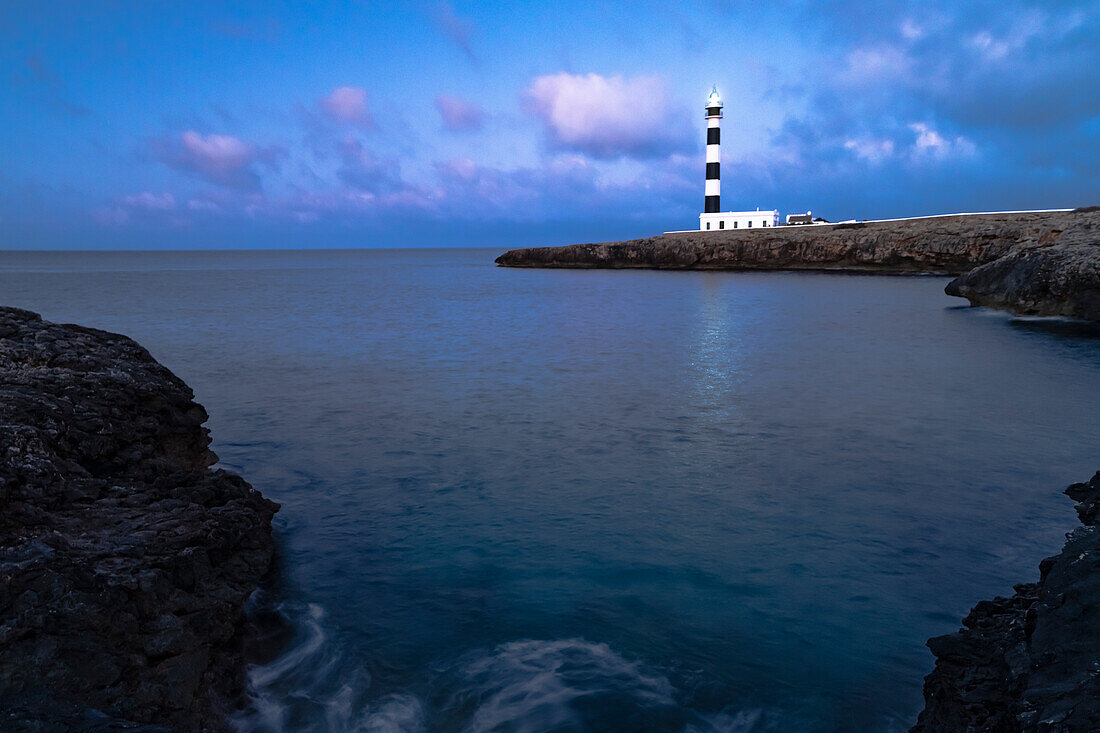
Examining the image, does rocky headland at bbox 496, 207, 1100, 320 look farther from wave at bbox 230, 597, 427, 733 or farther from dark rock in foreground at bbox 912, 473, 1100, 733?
wave at bbox 230, 597, 427, 733

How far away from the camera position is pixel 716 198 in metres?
55.1

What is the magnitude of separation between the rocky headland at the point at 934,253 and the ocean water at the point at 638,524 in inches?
205

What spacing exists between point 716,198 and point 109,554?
5558 centimetres

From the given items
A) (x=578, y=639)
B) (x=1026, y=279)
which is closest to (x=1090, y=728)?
(x=578, y=639)

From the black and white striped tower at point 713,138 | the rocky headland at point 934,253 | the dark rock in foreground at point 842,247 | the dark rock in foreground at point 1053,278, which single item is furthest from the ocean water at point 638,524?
the black and white striped tower at point 713,138

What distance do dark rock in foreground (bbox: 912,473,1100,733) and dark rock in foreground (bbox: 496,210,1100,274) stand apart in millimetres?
35701

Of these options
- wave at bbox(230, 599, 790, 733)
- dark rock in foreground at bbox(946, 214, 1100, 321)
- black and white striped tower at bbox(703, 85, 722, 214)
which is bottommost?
wave at bbox(230, 599, 790, 733)

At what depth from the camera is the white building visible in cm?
5131

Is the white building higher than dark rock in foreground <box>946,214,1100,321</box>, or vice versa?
the white building

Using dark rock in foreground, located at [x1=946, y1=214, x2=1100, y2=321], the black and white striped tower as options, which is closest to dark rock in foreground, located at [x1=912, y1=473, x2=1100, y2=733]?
dark rock in foreground, located at [x1=946, y1=214, x2=1100, y2=321]

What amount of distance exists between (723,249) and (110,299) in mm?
37979

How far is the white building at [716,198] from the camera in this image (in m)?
51.3

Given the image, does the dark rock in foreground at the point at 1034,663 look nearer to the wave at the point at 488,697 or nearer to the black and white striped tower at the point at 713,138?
the wave at the point at 488,697

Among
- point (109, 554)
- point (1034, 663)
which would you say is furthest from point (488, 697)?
point (1034, 663)
